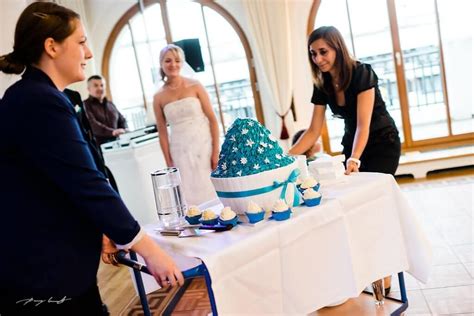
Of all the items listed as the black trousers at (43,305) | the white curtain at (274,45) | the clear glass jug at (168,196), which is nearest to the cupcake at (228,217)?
the clear glass jug at (168,196)

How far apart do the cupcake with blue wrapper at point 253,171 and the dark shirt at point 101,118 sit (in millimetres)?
3184

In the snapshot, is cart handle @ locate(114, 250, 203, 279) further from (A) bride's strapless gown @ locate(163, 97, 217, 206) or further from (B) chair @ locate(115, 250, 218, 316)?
(A) bride's strapless gown @ locate(163, 97, 217, 206)

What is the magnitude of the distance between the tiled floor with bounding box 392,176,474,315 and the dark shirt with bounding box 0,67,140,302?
173 centimetres

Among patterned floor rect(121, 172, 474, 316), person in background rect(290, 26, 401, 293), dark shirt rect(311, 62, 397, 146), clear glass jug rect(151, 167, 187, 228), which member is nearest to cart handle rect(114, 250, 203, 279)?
clear glass jug rect(151, 167, 187, 228)

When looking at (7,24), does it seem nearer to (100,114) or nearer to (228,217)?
(228,217)

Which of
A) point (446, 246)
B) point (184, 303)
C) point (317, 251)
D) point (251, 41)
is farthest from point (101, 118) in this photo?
point (317, 251)

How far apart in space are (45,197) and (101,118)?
3.66 meters

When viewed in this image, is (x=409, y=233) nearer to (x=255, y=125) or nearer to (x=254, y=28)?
(x=255, y=125)

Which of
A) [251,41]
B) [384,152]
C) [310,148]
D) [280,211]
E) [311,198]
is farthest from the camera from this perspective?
[251,41]

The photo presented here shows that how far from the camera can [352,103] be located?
89.9 inches

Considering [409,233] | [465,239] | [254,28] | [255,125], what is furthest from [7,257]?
[254,28]

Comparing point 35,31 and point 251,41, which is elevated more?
point 251,41

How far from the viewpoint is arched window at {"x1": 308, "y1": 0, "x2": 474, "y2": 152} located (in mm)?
5207

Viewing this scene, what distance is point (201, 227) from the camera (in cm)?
154
